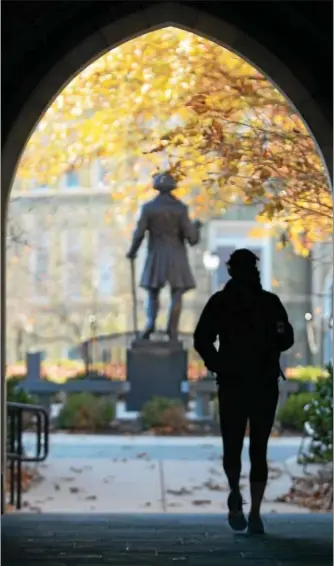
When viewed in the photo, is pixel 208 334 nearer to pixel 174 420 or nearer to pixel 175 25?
pixel 175 25

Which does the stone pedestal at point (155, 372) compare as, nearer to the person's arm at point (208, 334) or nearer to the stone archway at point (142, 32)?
the stone archway at point (142, 32)

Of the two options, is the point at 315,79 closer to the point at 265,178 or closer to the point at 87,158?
the point at 265,178

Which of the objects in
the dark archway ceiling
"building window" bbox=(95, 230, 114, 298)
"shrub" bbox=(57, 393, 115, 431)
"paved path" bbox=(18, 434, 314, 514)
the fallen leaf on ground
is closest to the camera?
the dark archway ceiling

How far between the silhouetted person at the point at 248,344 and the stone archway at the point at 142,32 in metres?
0.85

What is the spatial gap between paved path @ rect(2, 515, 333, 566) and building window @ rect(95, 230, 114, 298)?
1501cm

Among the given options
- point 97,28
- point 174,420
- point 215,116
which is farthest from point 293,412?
point 97,28

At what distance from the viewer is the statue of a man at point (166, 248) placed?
12.0m

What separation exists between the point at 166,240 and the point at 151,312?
0.97 m

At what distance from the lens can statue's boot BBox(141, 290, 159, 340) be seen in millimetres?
12375

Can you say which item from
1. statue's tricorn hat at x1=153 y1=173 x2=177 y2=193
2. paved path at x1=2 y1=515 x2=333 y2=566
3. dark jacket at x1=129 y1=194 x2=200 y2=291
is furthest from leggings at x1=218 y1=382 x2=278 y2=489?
dark jacket at x1=129 y1=194 x2=200 y2=291

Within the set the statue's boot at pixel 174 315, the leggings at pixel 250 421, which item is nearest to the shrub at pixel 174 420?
the statue's boot at pixel 174 315

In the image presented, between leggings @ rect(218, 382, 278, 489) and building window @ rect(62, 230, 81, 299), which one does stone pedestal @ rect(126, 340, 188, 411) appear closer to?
leggings @ rect(218, 382, 278, 489)

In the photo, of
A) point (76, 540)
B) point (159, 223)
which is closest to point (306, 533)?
point (76, 540)

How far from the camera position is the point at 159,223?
39.9ft
